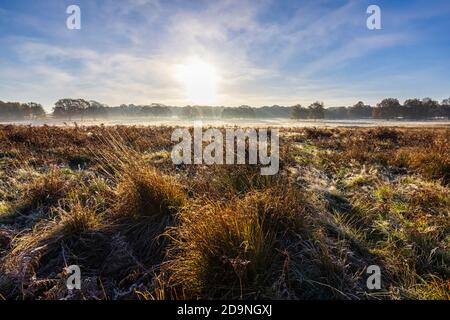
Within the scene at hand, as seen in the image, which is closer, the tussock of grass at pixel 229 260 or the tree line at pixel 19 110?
the tussock of grass at pixel 229 260

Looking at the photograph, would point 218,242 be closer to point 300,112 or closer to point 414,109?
point 300,112

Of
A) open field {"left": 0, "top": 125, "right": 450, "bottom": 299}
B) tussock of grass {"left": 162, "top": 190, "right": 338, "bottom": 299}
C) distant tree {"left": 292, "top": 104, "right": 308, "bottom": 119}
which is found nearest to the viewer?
tussock of grass {"left": 162, "top": 190, "right": 338, "bottom": 299}

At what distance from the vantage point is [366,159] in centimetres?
985

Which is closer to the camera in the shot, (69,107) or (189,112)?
(69,107)

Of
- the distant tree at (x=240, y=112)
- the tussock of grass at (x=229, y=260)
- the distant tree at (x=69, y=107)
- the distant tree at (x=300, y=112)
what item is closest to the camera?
the tussock of grass at (x=229, y=260)

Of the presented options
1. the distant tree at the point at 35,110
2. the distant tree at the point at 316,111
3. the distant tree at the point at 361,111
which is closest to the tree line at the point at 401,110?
the distant tree at the point at 316,111

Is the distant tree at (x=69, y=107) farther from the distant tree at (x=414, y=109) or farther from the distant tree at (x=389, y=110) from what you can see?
the distant tree at (x=414, y=109)

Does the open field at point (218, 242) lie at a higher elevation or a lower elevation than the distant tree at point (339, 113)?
lower

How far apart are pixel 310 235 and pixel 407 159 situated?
730 centimetres

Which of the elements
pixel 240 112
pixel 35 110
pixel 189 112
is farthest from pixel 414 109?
pixel 35 110

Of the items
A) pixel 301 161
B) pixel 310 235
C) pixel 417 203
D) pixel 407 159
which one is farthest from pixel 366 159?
pixel 310 235

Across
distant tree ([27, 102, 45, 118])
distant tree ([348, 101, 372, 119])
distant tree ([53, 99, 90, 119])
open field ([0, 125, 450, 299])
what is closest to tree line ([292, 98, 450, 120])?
distant tree ([348, 101, 372, 119])

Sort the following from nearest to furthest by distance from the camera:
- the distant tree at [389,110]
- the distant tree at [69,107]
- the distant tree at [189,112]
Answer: the distant tree at [69,107] → the distant tree at [389,110] → the distant tree at [189,112]

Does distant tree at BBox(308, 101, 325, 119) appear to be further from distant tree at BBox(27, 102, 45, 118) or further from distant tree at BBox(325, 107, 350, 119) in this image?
distant tree at BBox(27, 102, 45, 118)
